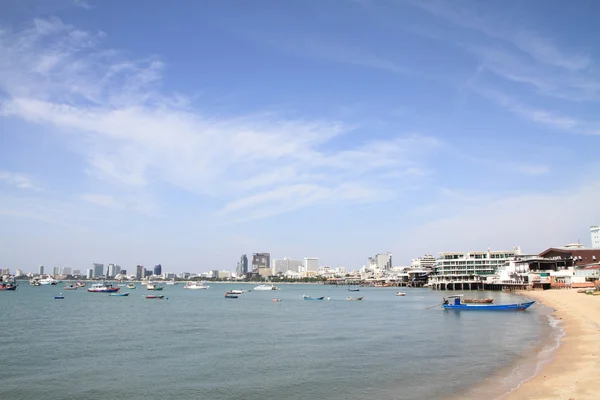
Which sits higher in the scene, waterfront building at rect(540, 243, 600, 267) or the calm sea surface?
waterfront building at rect(540, 243, 600, 267)

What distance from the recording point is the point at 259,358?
99.1 feet

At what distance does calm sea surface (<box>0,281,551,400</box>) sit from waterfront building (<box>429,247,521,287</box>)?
358 feet

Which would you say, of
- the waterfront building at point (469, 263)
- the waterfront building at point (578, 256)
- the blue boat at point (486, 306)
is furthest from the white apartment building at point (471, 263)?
the blue boat at point (486, 306)

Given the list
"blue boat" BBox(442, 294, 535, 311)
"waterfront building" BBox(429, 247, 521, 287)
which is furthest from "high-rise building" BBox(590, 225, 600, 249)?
"blue boat" BBox(442, 294, 535, 311)

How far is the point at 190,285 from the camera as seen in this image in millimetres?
193625

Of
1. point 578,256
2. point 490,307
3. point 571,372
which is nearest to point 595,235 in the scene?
point 578,256

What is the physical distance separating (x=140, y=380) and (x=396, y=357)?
16.1 metres

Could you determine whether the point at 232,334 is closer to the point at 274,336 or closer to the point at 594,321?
the point at 274,336

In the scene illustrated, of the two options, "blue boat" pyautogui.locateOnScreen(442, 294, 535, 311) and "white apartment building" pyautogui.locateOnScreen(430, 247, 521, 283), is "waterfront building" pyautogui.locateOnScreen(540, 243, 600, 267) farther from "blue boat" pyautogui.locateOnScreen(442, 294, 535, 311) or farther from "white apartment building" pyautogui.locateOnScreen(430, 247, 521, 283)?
"blue boat" pyautogui.locateOnScreen(442, 294, 535, 311)

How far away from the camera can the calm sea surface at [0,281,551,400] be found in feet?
74.3

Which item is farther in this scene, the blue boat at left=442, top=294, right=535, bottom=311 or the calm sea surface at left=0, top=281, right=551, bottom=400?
the blue boat at left=442, top=294, right=535, bottom=311

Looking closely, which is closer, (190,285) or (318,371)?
(318,371)

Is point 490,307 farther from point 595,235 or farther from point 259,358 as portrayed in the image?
point 595,235

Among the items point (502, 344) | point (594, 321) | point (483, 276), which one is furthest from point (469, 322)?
point (483, 276)
